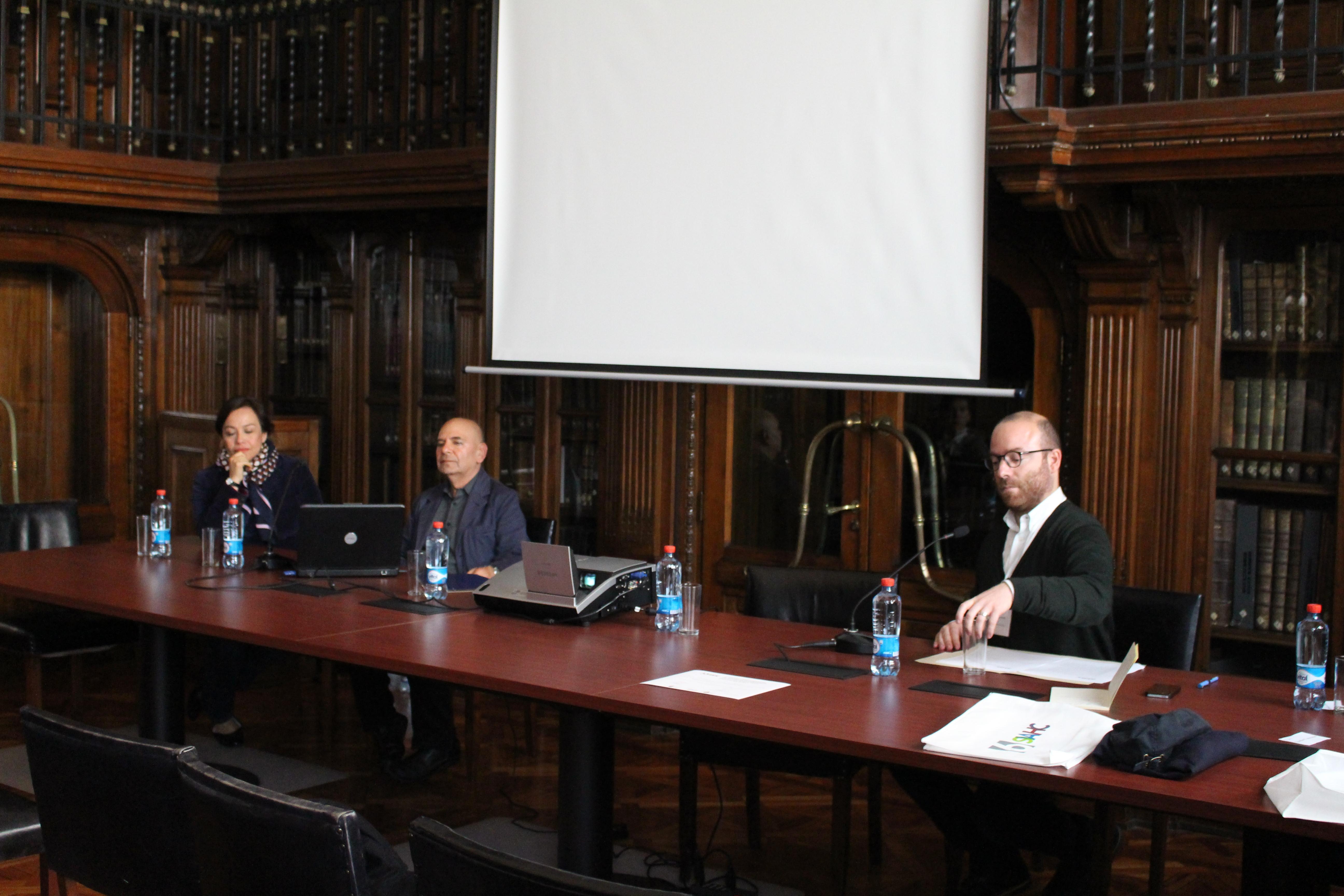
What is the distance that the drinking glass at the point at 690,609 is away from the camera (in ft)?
13.3

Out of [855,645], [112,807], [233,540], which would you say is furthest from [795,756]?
[233,540]

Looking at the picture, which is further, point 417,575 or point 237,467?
point 237,467

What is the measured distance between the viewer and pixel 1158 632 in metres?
3.98

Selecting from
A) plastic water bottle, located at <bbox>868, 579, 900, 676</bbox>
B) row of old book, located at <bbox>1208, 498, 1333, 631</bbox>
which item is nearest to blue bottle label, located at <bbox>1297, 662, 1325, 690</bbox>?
plastic water bottle, located at <bbox>868, 579, 900, 676</bbox>

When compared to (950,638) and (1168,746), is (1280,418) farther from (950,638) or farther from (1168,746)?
(1168,746)

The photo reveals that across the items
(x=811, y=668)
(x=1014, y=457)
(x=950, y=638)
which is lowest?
(x=811, y=668)

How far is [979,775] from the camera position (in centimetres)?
268

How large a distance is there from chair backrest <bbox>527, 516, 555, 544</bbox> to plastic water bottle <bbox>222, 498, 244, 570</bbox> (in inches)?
41.2

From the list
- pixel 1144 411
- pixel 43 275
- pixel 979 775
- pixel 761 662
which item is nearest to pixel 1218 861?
pixel 1144 411

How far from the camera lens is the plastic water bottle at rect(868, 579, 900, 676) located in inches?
138

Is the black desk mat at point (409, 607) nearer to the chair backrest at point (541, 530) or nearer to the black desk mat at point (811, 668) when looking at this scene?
the chair backrest at point (541, 530)

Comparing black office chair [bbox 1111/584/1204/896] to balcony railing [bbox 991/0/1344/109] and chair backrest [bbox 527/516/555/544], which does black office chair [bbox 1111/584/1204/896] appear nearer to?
balcony railing [bbox 991/0/1344/109]

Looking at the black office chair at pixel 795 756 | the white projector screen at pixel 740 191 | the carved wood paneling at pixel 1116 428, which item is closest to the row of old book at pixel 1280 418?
the carved wood paneling at pixel 1116 428

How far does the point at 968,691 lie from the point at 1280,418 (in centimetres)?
217
